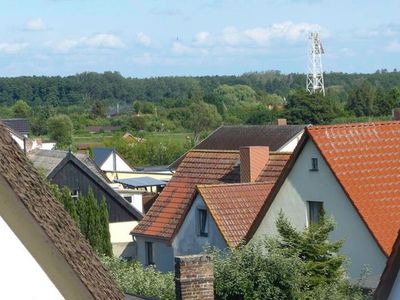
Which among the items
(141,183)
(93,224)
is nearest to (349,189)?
(93,224)

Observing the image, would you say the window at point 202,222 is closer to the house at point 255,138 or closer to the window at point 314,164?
the window at point 314,164

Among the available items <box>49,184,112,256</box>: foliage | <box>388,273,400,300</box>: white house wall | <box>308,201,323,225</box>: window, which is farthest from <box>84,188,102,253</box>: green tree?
<box>388,273,400,300</box>: white house wall

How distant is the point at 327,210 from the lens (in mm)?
25047

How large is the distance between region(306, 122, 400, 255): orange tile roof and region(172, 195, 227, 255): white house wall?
4246mm

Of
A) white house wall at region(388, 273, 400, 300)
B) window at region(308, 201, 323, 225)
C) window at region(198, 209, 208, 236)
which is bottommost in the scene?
window at region(198, 209, 208, 236)

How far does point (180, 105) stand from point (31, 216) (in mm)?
163164

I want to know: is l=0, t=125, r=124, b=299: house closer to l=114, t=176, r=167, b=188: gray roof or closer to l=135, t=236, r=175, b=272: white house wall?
l=135, t=236, r=175, b=272: white house wall

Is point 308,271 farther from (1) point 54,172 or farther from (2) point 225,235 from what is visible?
(1) point 54,172

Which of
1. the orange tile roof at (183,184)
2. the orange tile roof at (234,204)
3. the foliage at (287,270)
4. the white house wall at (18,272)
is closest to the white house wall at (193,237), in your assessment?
the orange tile roof at (234,204)

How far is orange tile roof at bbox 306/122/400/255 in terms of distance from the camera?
2373cm

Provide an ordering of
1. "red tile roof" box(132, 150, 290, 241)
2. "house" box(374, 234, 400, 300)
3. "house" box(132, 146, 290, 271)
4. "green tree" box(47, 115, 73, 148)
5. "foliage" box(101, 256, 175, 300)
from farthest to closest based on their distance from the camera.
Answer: "green tree" box(47, 115, 73, 148) → "red tile roof" box(132, 150, 290, 241) → "house" box(132, 146, 290, 271) → "foliage" box(101, 256, 175, 300) → "house" box(374, 234, 400, 300)

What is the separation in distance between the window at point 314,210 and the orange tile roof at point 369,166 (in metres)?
1.19

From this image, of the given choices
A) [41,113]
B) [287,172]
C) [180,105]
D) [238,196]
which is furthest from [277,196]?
[180,105]

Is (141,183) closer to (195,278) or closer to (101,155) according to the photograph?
(101,155)
